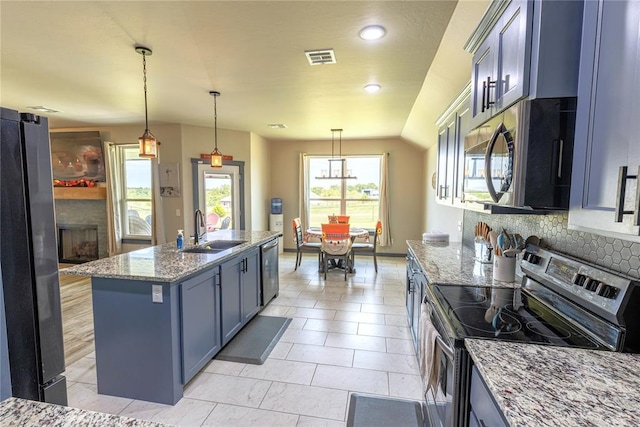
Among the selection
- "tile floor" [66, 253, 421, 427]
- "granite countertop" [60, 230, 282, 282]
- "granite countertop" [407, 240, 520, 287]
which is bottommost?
"tile floor" [66, 253, 421, 427]

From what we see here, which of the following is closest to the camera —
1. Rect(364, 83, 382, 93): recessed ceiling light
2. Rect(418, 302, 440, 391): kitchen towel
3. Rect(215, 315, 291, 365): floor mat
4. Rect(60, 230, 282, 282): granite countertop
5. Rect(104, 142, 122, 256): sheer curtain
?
Rect(418, 302, 440, 391): kitchen towel

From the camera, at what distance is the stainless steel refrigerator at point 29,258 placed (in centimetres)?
88

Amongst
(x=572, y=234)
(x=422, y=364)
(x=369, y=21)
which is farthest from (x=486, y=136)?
(x=422, y=364)

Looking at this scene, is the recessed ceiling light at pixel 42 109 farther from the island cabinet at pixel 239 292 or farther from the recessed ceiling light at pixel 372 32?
the recessed ceiling light at pixel 372 32

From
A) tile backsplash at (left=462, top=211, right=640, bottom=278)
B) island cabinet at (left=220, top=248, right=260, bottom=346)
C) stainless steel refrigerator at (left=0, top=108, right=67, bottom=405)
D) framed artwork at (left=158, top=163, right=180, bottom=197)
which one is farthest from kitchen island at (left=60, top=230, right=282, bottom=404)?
framed artwork at (left=158, top=163, right=180, bottom=197)

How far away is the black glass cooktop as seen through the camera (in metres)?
1.22

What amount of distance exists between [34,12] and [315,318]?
3.51m

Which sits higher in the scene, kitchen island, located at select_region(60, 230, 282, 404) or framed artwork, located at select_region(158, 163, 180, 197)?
framed artwork, located at select_region(158, 163, 180, 197)

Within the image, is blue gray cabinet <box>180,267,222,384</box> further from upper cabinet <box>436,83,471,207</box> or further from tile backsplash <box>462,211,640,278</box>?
tile backsplash <box>462,211,640,278</box>

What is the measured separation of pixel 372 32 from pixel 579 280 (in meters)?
2.00

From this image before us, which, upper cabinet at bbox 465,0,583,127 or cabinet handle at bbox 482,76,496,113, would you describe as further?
cabinet handle at bbox 482,76,496,113

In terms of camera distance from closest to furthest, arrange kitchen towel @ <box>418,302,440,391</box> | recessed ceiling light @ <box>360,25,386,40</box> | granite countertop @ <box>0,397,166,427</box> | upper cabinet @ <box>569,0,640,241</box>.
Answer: granite countertop @ <box>0,397,166,427</box>
upper cabinet @ <box>569,0,640,241</box>
kitchen towel @ <box>418,302,440,391</box>
recessed ceiling light @ <box>360,25,386,40</box>

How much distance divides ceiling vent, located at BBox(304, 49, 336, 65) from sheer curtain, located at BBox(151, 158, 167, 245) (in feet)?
13.2

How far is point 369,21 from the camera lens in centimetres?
213
